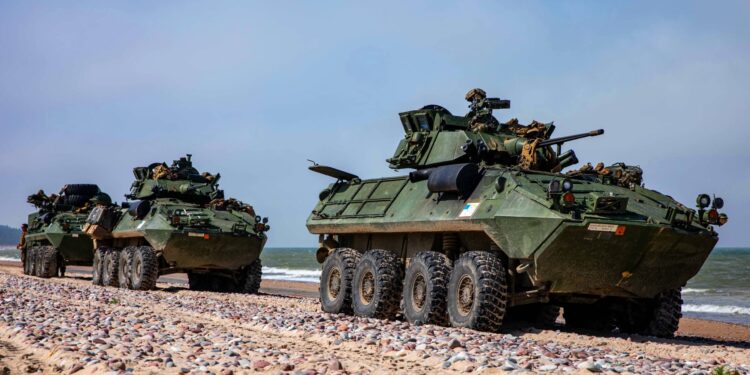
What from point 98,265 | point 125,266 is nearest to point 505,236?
point 125,266

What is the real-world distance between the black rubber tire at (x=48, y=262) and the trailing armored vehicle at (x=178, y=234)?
4.19m

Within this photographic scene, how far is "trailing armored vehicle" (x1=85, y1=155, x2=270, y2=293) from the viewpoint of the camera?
22.2 metres

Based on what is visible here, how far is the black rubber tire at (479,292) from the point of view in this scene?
1199cm

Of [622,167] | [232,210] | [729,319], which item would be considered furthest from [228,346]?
[729,319]

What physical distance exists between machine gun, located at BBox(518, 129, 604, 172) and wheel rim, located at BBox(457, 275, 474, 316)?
90.4 inches

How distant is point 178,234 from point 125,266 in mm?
2777

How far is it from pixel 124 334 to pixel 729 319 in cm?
2095

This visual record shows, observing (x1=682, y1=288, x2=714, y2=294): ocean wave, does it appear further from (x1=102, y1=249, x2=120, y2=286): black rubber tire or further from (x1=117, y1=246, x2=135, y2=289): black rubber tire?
(x1=117, y1=246, x2=135, y2=289): black rubber tire

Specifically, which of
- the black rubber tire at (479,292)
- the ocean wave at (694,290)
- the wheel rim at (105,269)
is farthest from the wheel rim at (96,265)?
the ocean wave at (694,290)

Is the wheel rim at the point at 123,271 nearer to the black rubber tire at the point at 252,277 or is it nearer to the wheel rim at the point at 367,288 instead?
the black rubber tire at the point at 252,277

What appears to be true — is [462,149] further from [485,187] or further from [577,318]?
[577,318]

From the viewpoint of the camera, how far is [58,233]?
30297mm

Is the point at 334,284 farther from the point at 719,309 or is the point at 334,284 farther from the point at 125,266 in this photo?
the point at 719,309

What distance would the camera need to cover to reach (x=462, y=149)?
1437 centimetres
